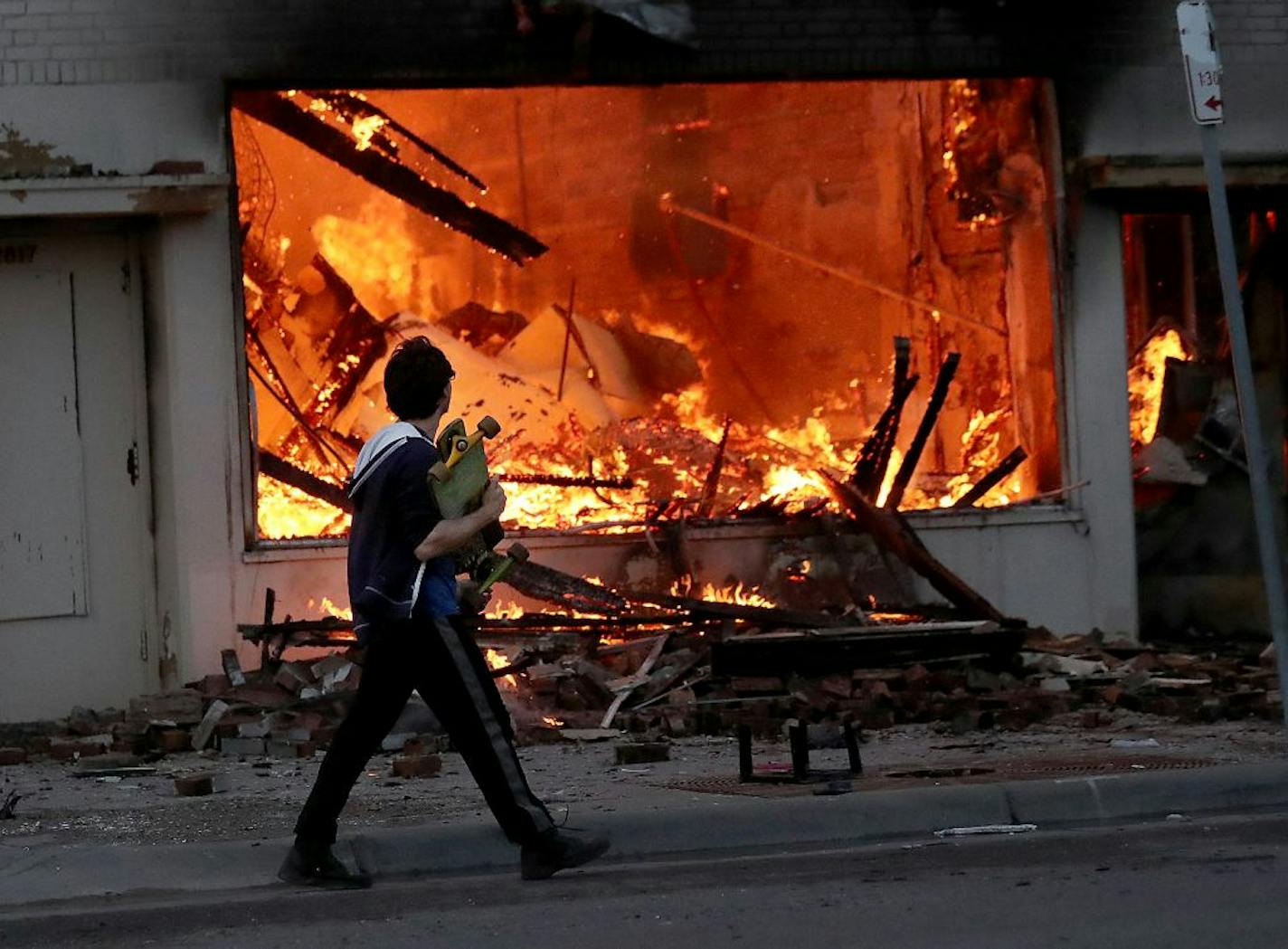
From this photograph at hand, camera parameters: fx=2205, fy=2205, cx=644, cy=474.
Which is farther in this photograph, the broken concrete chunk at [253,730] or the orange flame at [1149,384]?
the orange flame at [1149,384]

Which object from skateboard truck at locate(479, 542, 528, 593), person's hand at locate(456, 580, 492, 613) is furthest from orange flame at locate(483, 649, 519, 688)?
skateboard truck at locate(479, 542, 528, 593)

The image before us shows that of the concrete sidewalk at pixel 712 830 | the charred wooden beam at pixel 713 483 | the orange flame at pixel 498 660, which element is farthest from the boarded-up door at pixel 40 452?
the concrete sidewalk at pixel 712 830

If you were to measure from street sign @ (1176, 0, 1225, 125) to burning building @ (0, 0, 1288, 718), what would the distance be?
13.5 ft

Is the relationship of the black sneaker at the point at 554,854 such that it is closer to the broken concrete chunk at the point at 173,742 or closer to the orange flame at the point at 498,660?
the broken concrete chunk at the point at 173,742

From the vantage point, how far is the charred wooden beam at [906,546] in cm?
1247

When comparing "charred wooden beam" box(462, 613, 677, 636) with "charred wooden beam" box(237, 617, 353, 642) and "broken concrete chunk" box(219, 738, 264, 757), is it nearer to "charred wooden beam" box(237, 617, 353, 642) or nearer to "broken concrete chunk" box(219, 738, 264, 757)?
"charred wooden beam" box(237, 617, 353, 642)

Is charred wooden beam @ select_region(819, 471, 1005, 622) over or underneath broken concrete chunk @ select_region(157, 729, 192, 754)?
over

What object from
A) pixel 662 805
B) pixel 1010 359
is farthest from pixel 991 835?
pixel 1010 359

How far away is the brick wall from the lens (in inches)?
472

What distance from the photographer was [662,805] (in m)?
8.45

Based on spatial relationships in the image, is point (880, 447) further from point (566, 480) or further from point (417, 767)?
point (417, 767)

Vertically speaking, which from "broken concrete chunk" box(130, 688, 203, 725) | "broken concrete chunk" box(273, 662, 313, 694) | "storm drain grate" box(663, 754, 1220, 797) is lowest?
"storm drain grate" box(663, 754, 1220, 797)

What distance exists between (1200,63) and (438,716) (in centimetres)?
410

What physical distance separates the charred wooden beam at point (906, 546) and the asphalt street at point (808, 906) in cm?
459
